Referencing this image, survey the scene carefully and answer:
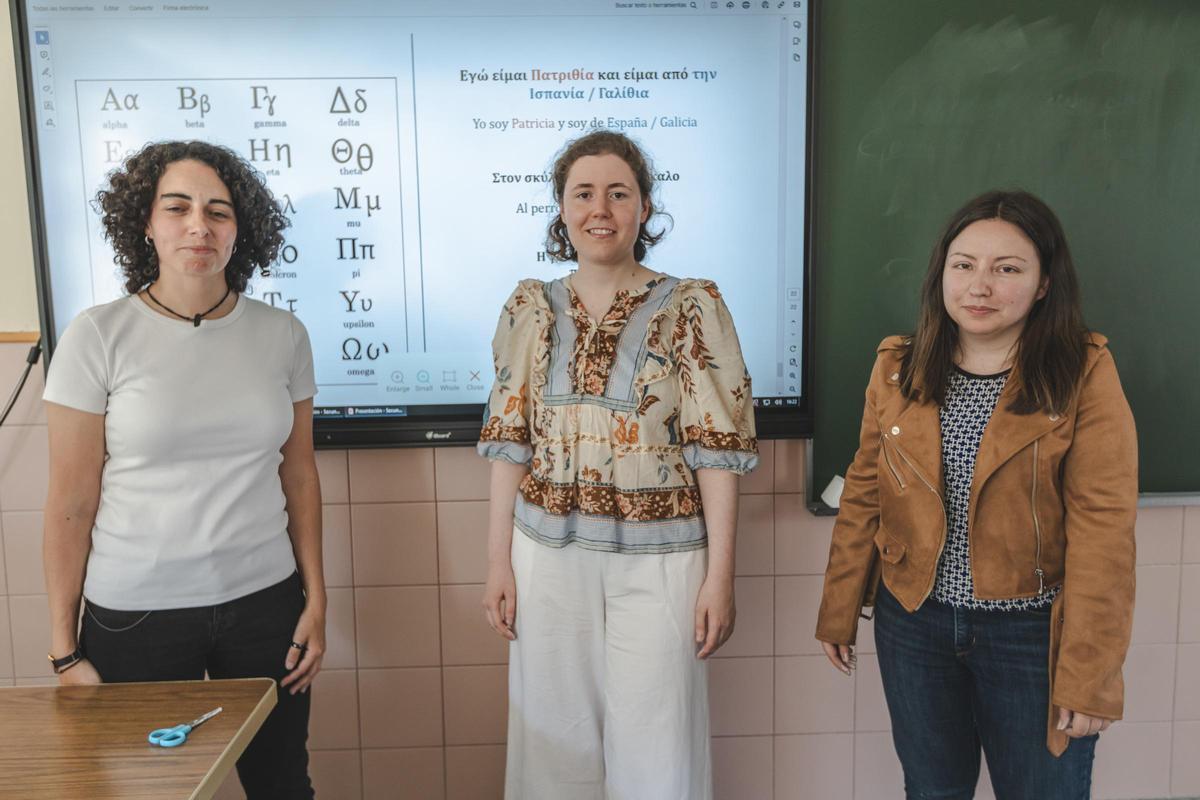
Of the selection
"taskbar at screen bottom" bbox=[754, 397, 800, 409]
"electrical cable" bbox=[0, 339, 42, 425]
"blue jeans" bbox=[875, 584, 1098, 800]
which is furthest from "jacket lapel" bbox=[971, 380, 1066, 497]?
"electrical cable" bbox=[0, 339, 42, 425]

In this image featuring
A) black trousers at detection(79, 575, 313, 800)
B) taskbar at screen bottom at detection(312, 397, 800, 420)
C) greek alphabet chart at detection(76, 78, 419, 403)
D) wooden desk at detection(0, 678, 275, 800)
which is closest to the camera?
wooden desk at detection(0, 678, 275, 800)

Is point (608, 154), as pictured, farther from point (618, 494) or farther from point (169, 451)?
point (169, 451)

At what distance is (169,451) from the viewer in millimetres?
1359

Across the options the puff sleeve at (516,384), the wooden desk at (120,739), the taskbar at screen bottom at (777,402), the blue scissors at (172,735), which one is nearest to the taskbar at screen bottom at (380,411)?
the taskbar at screen bottom at (777,402)

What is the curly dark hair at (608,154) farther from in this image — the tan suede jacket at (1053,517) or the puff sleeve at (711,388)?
the tan suede jacket at (1053,517)

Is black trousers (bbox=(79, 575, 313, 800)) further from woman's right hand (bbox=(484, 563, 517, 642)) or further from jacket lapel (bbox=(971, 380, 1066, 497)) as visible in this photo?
jacket lapel (bbox=(971, 380, 1066, 497))

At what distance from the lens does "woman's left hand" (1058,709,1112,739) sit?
1264 millimetres

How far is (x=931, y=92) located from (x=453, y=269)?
46.1 inches

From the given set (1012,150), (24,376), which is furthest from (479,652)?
(1012,150)

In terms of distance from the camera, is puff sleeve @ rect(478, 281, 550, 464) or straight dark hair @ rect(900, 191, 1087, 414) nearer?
straight dark hair @ rect(900, 191, 1087, 414)

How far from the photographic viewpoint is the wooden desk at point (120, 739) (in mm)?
914

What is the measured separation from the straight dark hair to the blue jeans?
359 millimetres

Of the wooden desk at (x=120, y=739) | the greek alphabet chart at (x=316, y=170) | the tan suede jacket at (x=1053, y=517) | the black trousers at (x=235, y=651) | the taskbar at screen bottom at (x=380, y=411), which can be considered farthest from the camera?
the taskbar at screen bottom at (x=380, y=411)

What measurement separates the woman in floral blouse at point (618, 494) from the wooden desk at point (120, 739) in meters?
0.56
